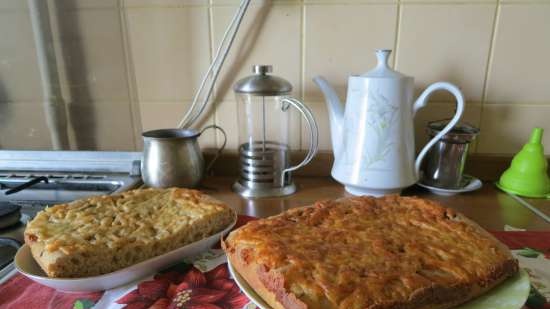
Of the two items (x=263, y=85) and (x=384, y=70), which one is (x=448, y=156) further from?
(x=263, y=85)

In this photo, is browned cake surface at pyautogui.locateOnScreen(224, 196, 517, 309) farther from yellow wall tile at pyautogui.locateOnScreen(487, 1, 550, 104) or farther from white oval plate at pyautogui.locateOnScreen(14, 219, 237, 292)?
yellow wall tile at pyautogui.locateOnScreen(487, 1, 550, 104)

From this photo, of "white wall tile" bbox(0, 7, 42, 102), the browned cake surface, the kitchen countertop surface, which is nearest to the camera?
the browned cake surface

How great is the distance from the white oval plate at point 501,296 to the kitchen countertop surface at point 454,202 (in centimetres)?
23

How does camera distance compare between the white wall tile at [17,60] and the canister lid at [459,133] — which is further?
the white wall tile at [17,60]

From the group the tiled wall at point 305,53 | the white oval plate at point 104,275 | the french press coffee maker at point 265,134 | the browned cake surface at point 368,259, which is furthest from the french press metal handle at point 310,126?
the white oval plate at point 104,275

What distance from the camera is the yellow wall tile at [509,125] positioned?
2.85 ft

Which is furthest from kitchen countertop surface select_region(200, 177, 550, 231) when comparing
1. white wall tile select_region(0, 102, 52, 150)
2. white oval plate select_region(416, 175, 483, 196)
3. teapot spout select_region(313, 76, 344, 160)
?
white wall tile select_region(0, 102, 52, 150)

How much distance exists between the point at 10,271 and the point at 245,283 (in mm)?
373

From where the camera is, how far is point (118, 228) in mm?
559

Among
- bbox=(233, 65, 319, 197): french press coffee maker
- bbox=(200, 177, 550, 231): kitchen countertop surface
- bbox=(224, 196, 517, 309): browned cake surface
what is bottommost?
bbox=(200, 177, 550, 231): kitchen countertop surface

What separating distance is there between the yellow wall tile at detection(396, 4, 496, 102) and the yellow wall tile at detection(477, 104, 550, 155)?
0.22 ft

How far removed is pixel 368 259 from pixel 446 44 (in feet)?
2.08

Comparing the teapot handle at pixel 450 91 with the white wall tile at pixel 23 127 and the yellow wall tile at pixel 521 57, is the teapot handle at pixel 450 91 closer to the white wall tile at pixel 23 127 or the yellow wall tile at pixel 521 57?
the yellow wall tile at pixel 521 57

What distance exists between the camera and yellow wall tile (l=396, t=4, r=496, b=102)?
82 cm
